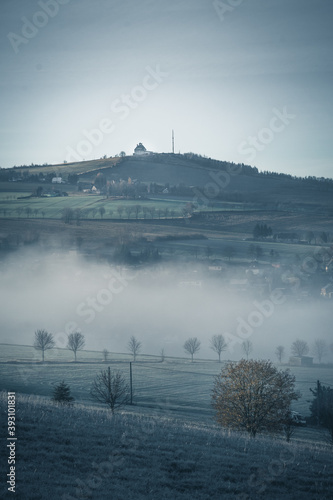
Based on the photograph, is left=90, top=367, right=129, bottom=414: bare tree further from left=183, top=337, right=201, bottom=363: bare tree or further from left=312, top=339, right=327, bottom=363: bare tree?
left=312, top=339, right=327, bottom=363: bare tree

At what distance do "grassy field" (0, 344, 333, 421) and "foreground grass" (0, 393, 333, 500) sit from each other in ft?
57.8

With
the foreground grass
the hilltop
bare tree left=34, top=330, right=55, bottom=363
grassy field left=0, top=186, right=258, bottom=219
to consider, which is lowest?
bare tree left=34, top=330, right=55, bottom=363

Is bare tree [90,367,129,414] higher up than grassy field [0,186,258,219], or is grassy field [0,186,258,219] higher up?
grassy field [0,186,258,219]

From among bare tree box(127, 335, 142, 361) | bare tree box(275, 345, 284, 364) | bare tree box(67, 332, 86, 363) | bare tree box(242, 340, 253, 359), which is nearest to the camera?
bare tree box(67, 332, 86, 363)

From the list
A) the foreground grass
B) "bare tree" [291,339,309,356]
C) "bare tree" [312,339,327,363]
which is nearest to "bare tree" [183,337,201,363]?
"bare tree" [291,339,309,356]

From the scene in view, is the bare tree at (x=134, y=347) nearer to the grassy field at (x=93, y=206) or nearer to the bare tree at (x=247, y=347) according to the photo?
the bare tree at (x=247, y=347)

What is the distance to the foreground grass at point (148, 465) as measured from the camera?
447 inches

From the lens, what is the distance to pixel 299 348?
2982 inches

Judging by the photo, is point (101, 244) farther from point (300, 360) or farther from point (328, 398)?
point (328, 398)

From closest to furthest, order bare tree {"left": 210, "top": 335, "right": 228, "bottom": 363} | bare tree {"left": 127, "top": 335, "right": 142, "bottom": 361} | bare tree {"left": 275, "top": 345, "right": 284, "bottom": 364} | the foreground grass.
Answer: the foreground grass
bare tree {"left": 127, "top": 335, "right": 142, "bottom": 361}
bare tree {"left": 275, "top": 345, "right": 284, "bottom": 364}
bare tree {"left": 210, "top": 335, "right": 228, "bottom": 363}

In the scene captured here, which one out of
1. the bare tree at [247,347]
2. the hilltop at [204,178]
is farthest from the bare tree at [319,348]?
the hilltop at [204,178]

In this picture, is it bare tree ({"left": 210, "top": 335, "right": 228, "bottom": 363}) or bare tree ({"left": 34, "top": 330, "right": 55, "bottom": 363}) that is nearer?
bare tree ({"left": 34, "top": 330, "right": 55, "bottom": 363})

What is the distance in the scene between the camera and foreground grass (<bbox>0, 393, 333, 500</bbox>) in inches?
447

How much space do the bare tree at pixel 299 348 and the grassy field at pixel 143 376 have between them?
6952 millimetres
